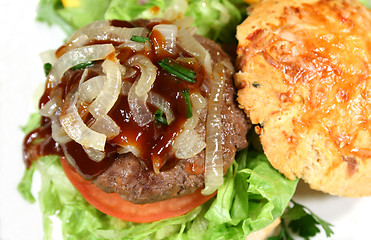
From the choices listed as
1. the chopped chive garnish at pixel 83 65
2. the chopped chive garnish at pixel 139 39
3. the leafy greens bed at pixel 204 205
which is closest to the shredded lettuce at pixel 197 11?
the leafy greens bed at pixel 204 205

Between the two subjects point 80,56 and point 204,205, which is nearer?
point 80,56

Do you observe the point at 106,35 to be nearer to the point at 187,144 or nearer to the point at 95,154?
the point at 95,154

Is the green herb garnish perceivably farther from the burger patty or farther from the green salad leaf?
the green salad leaf

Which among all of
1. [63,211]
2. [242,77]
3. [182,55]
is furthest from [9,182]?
[242,77]

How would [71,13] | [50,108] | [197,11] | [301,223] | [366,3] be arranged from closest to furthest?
[50,108] → [301,223] → [197,11] → [366,3] → [71,13]

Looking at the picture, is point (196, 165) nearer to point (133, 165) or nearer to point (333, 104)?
point (133, 165)

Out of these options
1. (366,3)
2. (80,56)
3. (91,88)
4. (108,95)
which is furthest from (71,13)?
(366,3)

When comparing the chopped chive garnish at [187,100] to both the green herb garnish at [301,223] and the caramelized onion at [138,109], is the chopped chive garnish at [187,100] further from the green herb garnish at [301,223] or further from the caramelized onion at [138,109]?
the green herb garnish at [301,223]

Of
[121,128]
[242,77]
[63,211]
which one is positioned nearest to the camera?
[121,128]
